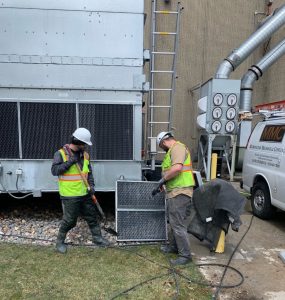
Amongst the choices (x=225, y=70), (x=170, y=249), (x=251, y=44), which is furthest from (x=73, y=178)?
(x=251, y=44)

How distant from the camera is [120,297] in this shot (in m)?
3.59

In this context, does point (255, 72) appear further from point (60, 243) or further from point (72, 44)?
point (60, 243)

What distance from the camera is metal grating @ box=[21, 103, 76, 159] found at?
16.9ft

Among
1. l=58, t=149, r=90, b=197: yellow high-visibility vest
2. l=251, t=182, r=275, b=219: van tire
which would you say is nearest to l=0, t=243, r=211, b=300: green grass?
l=58, t=149, r=90, b=197: yellow high-visibility vest

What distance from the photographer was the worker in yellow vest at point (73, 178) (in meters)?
4.43

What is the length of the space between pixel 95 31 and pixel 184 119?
8283 mm

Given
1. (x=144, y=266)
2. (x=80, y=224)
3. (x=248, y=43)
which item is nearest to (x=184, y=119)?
(x=248, y=43)

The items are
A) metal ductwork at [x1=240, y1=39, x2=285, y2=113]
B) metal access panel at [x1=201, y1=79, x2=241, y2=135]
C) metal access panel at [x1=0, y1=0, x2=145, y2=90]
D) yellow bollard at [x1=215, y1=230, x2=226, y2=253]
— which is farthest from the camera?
metal ductwork at [x1=240, y1=39, x2=285, y2=113]

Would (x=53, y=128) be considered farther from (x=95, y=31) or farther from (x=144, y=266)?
(x=144, y=266)

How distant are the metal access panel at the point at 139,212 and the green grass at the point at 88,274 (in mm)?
268

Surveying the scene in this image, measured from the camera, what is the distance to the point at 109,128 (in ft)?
Answer: 17.4

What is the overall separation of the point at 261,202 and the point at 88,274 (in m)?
4.02

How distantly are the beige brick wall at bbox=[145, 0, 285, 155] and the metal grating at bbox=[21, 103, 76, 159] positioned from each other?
8.04 m

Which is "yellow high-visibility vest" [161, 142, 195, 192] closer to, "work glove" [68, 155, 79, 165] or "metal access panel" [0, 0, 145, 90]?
"work glove" [68, 155, 79, 165]
